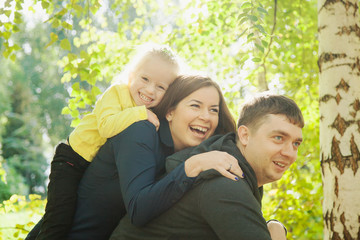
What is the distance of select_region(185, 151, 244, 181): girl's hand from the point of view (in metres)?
1.62

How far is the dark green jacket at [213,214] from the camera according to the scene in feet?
4.95

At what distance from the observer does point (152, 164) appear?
1.97 metres

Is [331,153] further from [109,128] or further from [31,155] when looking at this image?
[31,155]

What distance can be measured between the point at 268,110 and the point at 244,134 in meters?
0.19

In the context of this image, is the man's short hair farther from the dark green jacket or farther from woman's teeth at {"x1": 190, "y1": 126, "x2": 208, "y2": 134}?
woman's teeth at {"x1": 190, "y1": 126, "x2": 208, "y2": 134}

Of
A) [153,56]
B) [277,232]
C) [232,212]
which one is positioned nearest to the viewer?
[232,212]

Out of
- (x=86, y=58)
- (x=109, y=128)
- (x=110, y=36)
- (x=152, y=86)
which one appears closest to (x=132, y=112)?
(x=109, y=128)

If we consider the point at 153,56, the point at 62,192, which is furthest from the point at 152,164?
the point at 153,56

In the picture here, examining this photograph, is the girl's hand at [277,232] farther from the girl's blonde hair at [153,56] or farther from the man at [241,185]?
the girl's blonde hair at [153,56]

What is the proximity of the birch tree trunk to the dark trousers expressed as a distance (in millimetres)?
1596

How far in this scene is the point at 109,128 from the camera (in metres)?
2.15

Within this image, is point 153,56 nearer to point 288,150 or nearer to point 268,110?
point 268,110

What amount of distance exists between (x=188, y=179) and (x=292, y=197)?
278cm

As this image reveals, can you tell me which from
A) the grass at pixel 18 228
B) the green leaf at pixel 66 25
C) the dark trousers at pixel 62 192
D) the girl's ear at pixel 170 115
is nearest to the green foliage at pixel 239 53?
the green leaf at pixel 66 25
